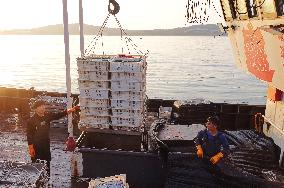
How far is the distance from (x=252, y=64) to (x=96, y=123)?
5.72m

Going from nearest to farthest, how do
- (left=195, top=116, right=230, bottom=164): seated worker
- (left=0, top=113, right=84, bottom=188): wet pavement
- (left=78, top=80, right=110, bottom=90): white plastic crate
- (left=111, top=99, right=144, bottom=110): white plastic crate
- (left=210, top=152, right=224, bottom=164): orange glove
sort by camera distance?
(left=210, top=152, right=224, bottom=164): orange glove → (left=195, top=116, right=230, bottom=164): seated worker → (left=111, top=99, right=144, bottom=110): white plastic crate → (left=78, top=80, right=110, bottom=90): white plastic crate → (left=0, top=113, right=84, bottom=188): wet pavement

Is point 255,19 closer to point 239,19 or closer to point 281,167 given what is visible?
point 239,19

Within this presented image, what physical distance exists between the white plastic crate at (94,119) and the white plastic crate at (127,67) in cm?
155

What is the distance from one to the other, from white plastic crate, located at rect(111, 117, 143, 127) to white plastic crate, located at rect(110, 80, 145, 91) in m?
0.92

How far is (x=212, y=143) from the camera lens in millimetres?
9109

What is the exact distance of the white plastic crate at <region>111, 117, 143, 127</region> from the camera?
10336 mm

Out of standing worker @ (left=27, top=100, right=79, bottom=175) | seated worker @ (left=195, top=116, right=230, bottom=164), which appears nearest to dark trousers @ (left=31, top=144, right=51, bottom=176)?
standing worker @ (left=27, top=100, right=79, bottom=175)

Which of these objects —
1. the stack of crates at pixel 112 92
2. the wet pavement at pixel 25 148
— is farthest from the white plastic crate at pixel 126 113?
the wet pavement at pixel 25 148

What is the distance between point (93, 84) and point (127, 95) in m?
1.11

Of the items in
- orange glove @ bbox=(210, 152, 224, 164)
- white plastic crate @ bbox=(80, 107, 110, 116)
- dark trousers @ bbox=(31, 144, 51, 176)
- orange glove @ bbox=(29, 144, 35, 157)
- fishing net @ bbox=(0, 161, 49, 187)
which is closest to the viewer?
fishing net @ bbox=(0, 161, 49, 187)

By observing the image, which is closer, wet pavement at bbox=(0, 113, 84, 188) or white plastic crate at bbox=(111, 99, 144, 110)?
white plastic crate at bbox=(111, 99, 144, 110)

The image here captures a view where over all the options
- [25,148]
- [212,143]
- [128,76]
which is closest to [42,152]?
[128,76]

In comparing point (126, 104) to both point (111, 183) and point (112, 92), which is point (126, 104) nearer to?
point (112, 92)

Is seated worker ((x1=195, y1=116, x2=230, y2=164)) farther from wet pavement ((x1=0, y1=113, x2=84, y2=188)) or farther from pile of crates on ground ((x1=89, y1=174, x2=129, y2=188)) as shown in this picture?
wet pavement ((x1=0, y1=113, x2=84, y2=188))
